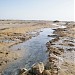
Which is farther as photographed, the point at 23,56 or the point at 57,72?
the point at 23,56

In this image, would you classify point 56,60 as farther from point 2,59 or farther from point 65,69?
point 2,59

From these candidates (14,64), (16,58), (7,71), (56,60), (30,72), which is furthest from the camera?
(16,58)

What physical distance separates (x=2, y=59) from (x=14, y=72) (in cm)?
528

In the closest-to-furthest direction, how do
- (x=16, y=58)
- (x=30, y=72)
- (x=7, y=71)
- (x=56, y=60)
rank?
(x=30, y=72)
(x=7, y=71)
(x=56, y=60)
(x=16, y=58)

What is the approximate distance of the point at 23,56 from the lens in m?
22.4

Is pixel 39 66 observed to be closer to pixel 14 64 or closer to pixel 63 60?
pixel 14 64

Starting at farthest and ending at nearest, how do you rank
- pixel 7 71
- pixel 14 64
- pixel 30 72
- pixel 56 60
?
1. pixel 56 60
2. pixel 14 64
3. pixel 7 71
4. pixel 30 72

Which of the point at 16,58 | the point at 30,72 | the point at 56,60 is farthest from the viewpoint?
the point at 16,58

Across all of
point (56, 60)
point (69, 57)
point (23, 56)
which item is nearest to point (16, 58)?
point (23, 56)

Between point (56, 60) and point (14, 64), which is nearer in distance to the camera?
point (14, 64)

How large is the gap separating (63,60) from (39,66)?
20.0ft

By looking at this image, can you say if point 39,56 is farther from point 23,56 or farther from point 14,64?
point 14,64

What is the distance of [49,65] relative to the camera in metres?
16.9

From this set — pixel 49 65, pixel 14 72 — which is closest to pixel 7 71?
pixel 14 72
